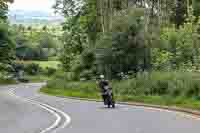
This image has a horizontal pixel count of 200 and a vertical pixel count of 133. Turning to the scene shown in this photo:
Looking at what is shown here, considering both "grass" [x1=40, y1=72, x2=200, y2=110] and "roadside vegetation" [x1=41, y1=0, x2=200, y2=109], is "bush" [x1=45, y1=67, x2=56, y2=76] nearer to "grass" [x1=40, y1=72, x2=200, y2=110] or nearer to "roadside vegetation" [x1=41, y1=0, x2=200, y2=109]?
"roadside vegetation" [x1=41, y1=0, x2=200, y2=109]

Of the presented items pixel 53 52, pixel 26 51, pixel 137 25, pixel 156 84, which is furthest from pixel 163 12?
pixel 53 52

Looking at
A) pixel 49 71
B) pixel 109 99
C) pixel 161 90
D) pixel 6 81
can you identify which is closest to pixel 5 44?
pixel 6 81

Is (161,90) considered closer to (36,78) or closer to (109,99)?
(109,99)

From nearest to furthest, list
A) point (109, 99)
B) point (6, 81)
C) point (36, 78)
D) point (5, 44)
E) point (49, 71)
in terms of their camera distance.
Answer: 1. point (109, 99)
2. point (5, 44)
3. point (6, 81)
4. point (36, 78)
5. point (49, 71)

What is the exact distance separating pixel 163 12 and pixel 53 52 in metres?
95.7

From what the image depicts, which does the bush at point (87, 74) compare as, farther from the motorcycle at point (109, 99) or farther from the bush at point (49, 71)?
the bush at point (49, 71)

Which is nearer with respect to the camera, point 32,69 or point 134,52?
point 134,52

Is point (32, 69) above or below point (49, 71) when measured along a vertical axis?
above

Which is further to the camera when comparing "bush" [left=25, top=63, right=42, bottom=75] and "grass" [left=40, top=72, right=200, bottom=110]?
"bush" [left=25, top=63, right=42, bottom=75]

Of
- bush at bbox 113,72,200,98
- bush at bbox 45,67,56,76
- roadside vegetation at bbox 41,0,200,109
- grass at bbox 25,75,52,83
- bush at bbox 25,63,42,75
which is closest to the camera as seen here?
bush at bbox 113,72,200,98

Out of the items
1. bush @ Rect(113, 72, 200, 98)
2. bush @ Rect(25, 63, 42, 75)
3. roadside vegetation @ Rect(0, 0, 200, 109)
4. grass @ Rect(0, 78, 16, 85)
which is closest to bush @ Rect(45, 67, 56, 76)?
bush @ Rect(25, 63, 42, 75)

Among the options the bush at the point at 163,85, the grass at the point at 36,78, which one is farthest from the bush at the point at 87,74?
the grass at the point at 36,78

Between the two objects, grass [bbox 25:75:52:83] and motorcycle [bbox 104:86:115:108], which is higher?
motorcycle [bbox 104:86:115:108]

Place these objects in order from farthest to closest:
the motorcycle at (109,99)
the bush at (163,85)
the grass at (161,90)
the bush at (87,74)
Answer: the bush at (87,74) < the bush at (163,85) < the motorcycle at (109,99) < the grass at (161,90)
